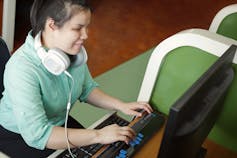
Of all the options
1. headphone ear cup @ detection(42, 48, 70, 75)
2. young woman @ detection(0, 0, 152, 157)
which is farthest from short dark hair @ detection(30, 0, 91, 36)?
headphone ear cup @ detection(42, 48, 70, 75)

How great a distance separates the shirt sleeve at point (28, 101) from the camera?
45.3 inches

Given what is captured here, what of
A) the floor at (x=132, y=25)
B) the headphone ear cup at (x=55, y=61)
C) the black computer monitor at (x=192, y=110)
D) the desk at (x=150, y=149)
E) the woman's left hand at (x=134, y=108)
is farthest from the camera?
the floor at (x=132, y=25)

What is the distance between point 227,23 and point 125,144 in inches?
37.9

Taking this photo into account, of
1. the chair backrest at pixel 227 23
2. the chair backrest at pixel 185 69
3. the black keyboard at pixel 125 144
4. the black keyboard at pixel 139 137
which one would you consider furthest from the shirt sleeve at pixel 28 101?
the chair backrest at pixel 227 23

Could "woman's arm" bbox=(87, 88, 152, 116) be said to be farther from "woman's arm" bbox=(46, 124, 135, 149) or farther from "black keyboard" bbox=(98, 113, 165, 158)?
"woman's arm" bbox=(46, 124, 135, 149)

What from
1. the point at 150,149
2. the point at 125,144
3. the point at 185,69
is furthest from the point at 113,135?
the point at 185,69

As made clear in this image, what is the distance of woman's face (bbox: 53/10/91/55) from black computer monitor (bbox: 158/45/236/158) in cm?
49

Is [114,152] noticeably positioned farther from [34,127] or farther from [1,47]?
[1,47]

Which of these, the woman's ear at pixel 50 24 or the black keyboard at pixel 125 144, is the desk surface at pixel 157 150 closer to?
the black keyboard at pixel 125 144

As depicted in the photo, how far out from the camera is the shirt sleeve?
3.78ft

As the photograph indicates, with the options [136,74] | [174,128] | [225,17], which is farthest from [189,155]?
[136,74]

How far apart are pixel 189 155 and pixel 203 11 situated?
151 inches

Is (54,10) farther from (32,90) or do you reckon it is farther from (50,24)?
(32,90)

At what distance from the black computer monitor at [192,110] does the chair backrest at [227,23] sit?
0.85 metres
